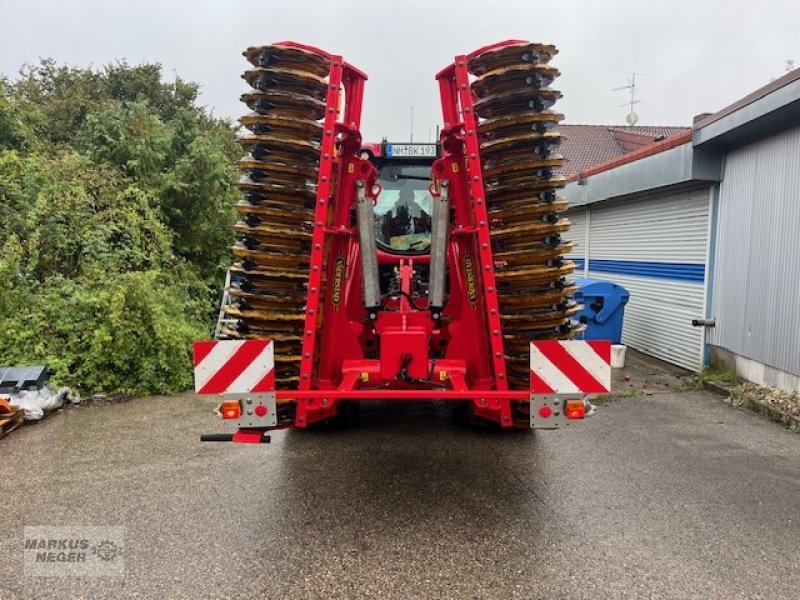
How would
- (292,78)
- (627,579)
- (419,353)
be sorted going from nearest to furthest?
(627,579), (292,78), (419,353)

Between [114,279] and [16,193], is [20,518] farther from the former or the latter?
[16,193]

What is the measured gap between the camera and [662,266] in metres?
9.28

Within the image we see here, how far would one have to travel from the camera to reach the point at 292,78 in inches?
139

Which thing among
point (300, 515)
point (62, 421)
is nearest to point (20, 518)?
point (300, 515)

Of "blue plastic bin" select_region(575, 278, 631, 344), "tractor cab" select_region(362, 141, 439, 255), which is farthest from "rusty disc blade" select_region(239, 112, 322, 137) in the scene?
"blue plastic bin" select_region(575, 278, 631, 344)

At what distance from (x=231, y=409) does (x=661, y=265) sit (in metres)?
7.82

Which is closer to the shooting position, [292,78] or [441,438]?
[292,78]

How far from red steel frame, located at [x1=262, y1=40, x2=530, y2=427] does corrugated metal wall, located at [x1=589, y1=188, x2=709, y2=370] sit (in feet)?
18.0

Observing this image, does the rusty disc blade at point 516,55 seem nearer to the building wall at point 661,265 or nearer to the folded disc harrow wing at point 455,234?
the folded disc harrow wing at point 455,234

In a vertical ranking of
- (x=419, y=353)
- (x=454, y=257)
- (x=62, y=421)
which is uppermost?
(x=454, y=257)

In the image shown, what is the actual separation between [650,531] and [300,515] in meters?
2.16

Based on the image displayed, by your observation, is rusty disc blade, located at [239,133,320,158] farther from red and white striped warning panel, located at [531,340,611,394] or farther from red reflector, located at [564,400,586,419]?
red reflector, located at [564,400,586,419]

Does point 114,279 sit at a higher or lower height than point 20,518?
higher

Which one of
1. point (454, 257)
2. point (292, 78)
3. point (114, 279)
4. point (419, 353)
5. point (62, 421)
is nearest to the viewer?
point (292, 78)
